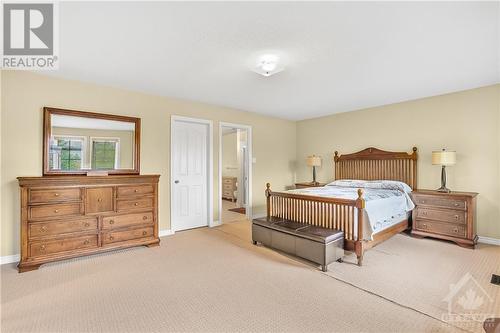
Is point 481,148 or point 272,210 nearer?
point 481,148

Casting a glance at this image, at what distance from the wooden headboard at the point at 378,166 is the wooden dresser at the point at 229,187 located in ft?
12.8

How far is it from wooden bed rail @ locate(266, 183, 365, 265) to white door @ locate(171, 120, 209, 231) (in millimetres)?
1562

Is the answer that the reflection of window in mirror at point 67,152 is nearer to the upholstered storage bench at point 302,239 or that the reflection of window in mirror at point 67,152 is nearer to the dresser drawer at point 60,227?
the dresser drawer at point 60,227

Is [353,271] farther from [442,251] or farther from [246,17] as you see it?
[246,17]

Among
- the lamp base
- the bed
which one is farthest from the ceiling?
the lamp base

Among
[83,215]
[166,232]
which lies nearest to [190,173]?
[166,232]

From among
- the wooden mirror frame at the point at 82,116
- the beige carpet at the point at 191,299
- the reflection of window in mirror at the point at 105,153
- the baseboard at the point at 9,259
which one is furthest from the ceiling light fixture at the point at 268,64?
the baseboard at the point at 9,259

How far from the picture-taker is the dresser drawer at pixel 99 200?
3.24 metres

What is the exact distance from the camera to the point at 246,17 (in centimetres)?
203

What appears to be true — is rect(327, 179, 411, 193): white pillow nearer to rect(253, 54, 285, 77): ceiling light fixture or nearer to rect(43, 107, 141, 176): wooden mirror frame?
rect(253, 54, 285, 77): ceiling light fixture

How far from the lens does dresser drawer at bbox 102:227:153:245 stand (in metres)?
3.36

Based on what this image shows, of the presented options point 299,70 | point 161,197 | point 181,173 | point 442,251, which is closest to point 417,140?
point 442,251

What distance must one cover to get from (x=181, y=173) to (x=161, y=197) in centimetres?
60

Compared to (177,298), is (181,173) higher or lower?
higher
